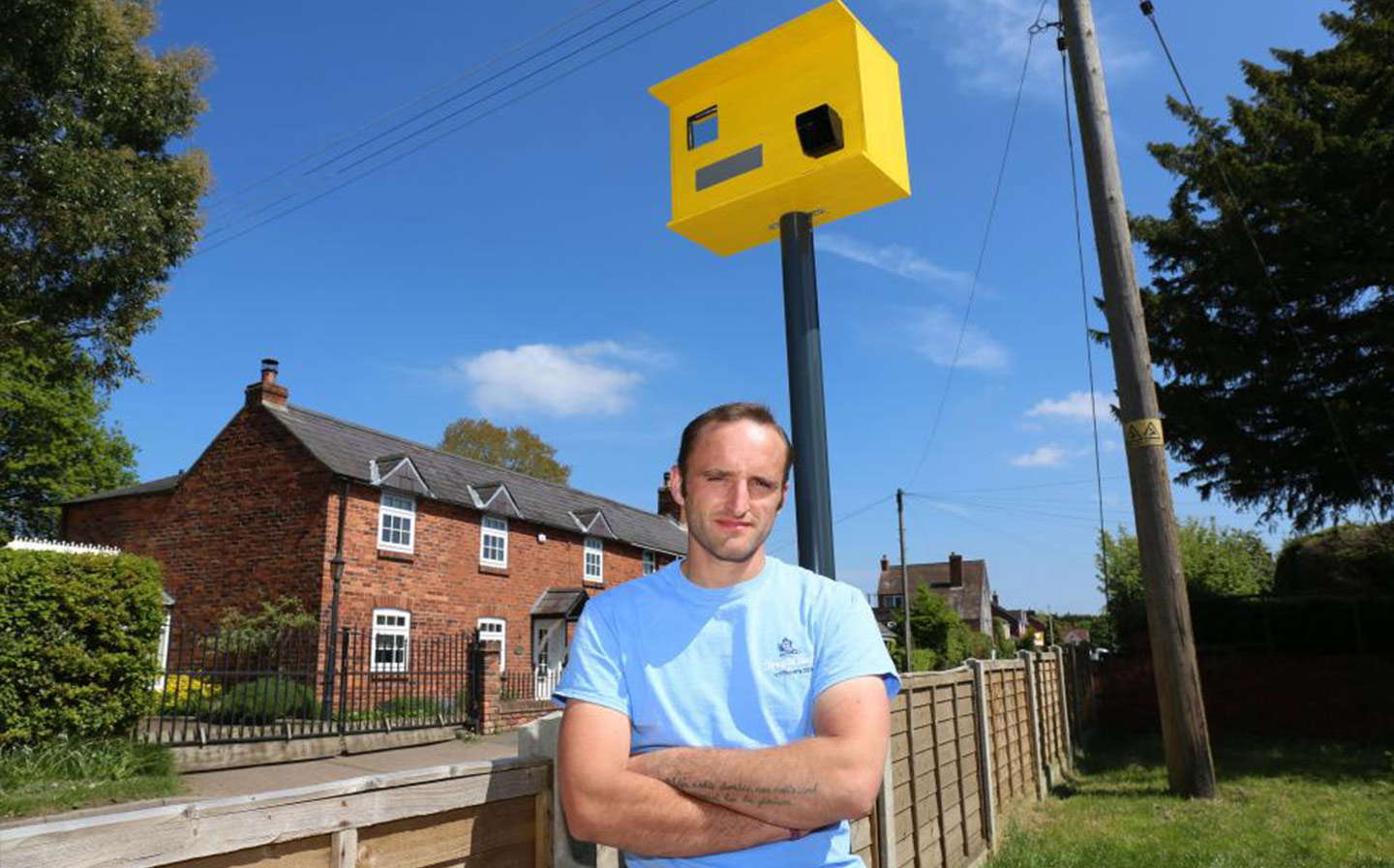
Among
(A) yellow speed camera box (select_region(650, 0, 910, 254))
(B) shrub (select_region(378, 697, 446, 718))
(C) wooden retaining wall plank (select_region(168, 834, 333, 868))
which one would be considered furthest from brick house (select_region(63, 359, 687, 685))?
(C) wooden retaining wall plank (select_region(168, 834, 333, 868))

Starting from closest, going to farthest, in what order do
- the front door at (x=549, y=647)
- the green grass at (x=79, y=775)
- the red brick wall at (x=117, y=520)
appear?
the green grass at (x=79, y=775) → the red brick wall at (x=117, y=520) → the front door at (x=549, y=647)

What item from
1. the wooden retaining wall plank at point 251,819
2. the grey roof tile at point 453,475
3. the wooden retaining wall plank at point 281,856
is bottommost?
the wooden retaining wall plank at point 281,856

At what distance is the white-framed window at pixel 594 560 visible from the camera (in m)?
29.5

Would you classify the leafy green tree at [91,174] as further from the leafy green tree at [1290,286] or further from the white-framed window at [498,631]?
the leafy green tree at [1290,286]

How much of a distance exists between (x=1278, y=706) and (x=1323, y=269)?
774 cm

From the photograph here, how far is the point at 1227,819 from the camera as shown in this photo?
8500 millimetres

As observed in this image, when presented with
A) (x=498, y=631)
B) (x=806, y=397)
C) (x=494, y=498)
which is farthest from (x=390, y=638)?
(x=806, y=397)

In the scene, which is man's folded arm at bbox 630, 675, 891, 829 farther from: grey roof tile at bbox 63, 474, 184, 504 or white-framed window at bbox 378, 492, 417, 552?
grey roof tile at bbox 63, 474, 184, 504

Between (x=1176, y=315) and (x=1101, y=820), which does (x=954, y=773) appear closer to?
(x=1101, y=820)

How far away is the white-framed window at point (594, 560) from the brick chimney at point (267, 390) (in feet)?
36.2

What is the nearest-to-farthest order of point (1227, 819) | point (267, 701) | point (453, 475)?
point (1227, 819), point (267, 701), point (453, 475)

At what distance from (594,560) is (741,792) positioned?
93.5 ft

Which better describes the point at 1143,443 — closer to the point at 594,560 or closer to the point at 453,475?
A: the point at 453,475

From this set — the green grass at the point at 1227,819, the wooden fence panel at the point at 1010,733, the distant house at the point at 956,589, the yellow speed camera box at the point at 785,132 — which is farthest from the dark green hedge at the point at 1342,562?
the distant house at the point at 956,589
